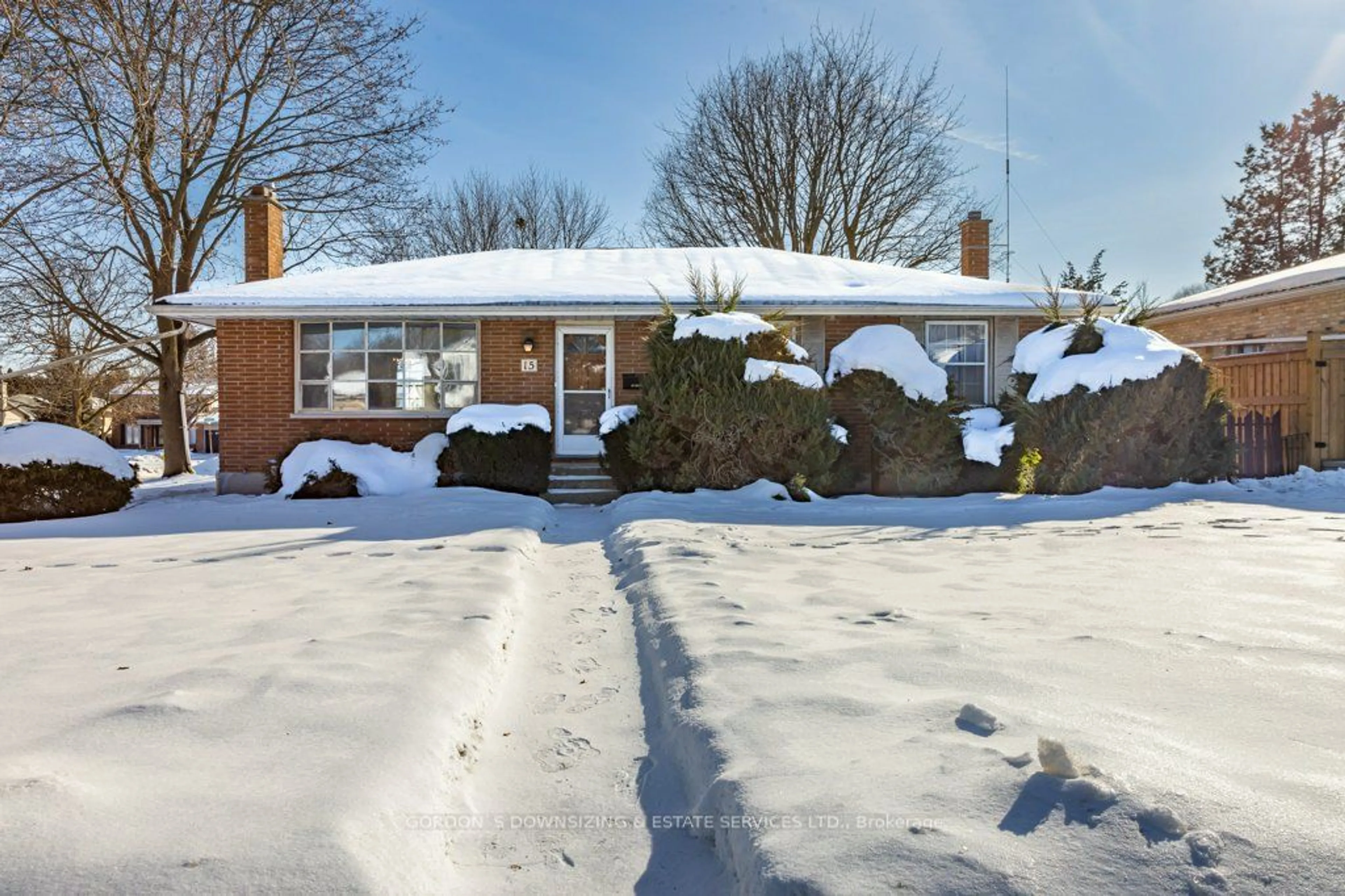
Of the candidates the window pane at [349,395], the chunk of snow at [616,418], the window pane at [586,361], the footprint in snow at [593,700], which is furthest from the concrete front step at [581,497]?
the footprint in snow at [593,700]

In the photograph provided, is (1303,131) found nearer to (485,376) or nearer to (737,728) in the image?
(485,376)

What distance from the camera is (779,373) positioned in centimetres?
949

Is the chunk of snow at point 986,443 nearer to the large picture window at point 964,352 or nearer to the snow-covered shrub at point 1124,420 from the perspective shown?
the snow-covered shrub at point 1124,420

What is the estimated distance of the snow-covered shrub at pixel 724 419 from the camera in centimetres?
937

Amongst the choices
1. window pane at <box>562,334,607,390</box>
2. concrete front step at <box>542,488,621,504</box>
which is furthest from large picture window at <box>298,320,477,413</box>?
concrete front step at <box>542,488,621,504</box>

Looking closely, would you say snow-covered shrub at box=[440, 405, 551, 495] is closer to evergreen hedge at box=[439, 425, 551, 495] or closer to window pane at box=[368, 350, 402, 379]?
evergreen hedge at box=[439, 425, 551, 495]

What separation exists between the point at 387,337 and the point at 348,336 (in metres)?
0.60

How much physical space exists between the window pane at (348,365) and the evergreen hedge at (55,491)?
341 cm

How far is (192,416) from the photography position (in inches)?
1227

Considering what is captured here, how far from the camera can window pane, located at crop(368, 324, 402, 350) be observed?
1213 centimetres

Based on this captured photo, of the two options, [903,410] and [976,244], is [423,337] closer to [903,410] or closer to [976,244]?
[903,410]

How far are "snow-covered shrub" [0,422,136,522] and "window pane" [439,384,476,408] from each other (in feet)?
14.1

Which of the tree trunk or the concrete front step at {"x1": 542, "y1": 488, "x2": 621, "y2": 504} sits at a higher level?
the tree trunk

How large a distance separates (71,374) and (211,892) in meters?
25.5
